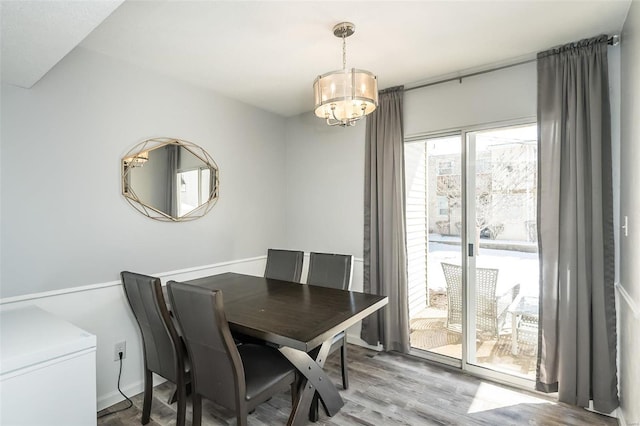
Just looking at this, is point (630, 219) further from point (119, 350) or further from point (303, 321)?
point (119, 350)

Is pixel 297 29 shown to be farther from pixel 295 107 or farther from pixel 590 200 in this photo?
pixel 590 200

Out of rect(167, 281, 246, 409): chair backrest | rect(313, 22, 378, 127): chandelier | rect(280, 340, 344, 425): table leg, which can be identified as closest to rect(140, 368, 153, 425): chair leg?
rect(167, 281, 246, 409): chair backrest

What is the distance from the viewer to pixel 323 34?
223cm

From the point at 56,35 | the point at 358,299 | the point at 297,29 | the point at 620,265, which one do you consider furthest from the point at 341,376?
the point at 56,35

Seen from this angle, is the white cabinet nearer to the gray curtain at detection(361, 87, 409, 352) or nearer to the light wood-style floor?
the light wood-style floor

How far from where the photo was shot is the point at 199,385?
5.95ft

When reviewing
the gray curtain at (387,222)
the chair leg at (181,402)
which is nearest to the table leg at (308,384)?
the chair leg at (181,402)

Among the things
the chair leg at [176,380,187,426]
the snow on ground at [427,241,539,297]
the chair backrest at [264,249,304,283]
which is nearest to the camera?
the chair leg at [176,380,187,426]

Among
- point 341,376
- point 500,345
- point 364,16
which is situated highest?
point 364,16

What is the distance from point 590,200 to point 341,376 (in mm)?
2297

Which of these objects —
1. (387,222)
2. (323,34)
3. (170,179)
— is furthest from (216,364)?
(323,34)

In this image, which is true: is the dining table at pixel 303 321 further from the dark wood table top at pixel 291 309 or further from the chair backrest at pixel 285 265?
the chair backrest at pixel 285 265

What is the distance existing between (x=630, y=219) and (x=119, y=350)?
3.55 meters

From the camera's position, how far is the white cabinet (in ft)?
4.62
